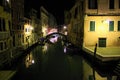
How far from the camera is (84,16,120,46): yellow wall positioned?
3312cm

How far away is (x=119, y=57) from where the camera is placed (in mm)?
21875

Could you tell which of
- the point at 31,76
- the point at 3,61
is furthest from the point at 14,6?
the point at 31,76

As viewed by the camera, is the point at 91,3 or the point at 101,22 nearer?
the point at 91,3

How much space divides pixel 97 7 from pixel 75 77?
14.8m

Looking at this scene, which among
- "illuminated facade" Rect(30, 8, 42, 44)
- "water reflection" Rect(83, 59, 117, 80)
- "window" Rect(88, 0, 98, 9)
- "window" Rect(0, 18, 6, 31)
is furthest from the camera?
"illuminated facade" Rect(30, 8, 42, 44)

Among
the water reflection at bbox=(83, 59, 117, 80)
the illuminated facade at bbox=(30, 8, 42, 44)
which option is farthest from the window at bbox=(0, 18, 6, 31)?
A: the illuminated facade at bbox=(30, 8, 42, 44)

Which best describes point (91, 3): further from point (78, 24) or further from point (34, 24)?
point (34, 24)

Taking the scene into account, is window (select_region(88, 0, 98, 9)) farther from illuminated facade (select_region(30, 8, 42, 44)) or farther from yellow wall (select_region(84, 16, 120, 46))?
illuminated facade (select_region(30, 8, 42, 44))

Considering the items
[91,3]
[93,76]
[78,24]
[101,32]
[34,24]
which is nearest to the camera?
[93,76]

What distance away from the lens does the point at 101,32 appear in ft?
110

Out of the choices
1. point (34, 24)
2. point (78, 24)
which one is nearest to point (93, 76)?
point (78, 24)

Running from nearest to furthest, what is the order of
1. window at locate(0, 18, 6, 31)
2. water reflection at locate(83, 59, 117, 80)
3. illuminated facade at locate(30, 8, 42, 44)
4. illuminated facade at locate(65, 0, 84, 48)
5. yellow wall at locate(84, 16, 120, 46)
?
water reflection at locate(83, 59, 117, 80) → window at locate(0, 18, 6, 31) → yellow wall at locate(84, 16, 120, 46) → illuminated facade at locate(65, 0, 84, 48) → illuminated facade at locate(30, 8, 42, 44)

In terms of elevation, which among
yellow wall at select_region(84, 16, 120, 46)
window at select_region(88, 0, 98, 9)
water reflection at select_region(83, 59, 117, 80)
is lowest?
water reflection at select_region(83, 59, 117, 80)

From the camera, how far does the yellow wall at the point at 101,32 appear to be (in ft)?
109
